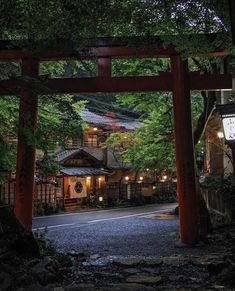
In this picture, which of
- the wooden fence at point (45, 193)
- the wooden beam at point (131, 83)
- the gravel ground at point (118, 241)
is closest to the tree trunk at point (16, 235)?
the gravel ground at point (118, 241)

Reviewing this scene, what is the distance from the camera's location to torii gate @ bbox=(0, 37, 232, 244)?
1203cm

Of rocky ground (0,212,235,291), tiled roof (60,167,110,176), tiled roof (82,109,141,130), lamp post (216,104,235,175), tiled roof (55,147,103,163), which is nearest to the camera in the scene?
rocky ground (0,212,235,291)

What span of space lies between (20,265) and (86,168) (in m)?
30.4

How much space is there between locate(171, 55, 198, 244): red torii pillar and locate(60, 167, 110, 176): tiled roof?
22.4m

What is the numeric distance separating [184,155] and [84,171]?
2488 cm

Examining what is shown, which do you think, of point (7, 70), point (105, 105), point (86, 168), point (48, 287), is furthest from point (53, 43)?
point (105, 105)

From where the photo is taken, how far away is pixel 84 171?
36656mm

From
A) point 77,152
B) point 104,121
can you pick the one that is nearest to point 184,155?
point 77,152

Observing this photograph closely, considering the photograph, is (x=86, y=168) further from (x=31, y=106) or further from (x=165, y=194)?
(x=31, y=106)

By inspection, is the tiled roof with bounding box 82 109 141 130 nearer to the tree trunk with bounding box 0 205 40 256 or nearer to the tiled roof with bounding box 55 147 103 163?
the tiled roof with bounding box 55 147 103 163

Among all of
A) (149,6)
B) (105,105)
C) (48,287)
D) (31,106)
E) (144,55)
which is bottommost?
(48,287)

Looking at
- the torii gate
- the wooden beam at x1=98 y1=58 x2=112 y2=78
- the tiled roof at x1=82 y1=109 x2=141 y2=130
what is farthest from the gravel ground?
the tiled roof at x1=82 y1=109 x2=141 y2=130

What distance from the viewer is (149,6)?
767cm

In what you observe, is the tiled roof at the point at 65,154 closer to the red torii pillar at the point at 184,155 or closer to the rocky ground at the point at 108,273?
the red torii pillar at the point at 184,155
